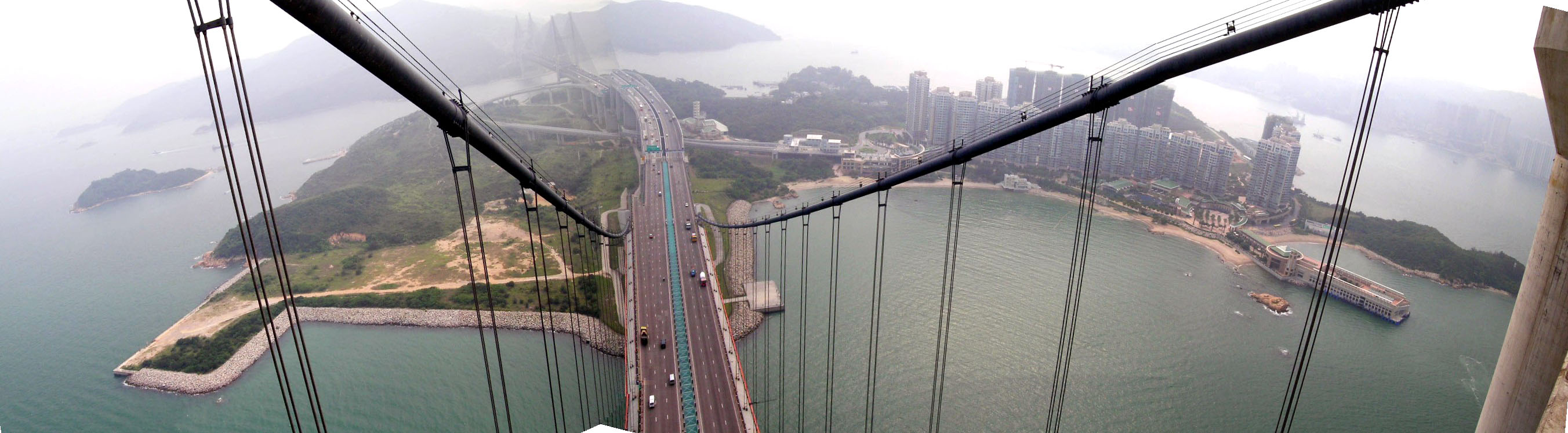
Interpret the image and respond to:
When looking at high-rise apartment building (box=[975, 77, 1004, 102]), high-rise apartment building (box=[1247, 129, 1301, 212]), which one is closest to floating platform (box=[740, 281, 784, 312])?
high-rise apartment building (box=[1247, 129, 1301, 212])

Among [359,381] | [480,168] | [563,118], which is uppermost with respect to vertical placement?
[563,118]

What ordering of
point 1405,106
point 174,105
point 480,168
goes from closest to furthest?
point 480,168, point 1405,106, point 174,105

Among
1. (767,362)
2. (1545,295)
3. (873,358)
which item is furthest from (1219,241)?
(1545,295)

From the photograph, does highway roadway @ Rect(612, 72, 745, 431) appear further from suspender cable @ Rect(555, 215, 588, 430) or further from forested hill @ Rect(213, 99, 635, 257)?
forested hill @ Rect(213, 99, 635, 257)

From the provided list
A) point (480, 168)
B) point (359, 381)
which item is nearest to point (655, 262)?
point (359, 381)

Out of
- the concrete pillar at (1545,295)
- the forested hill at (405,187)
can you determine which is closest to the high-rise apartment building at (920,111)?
the forested hill at (405,187)

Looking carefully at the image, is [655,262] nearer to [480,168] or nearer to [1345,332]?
[480,168]

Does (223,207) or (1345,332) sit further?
(223,207)
